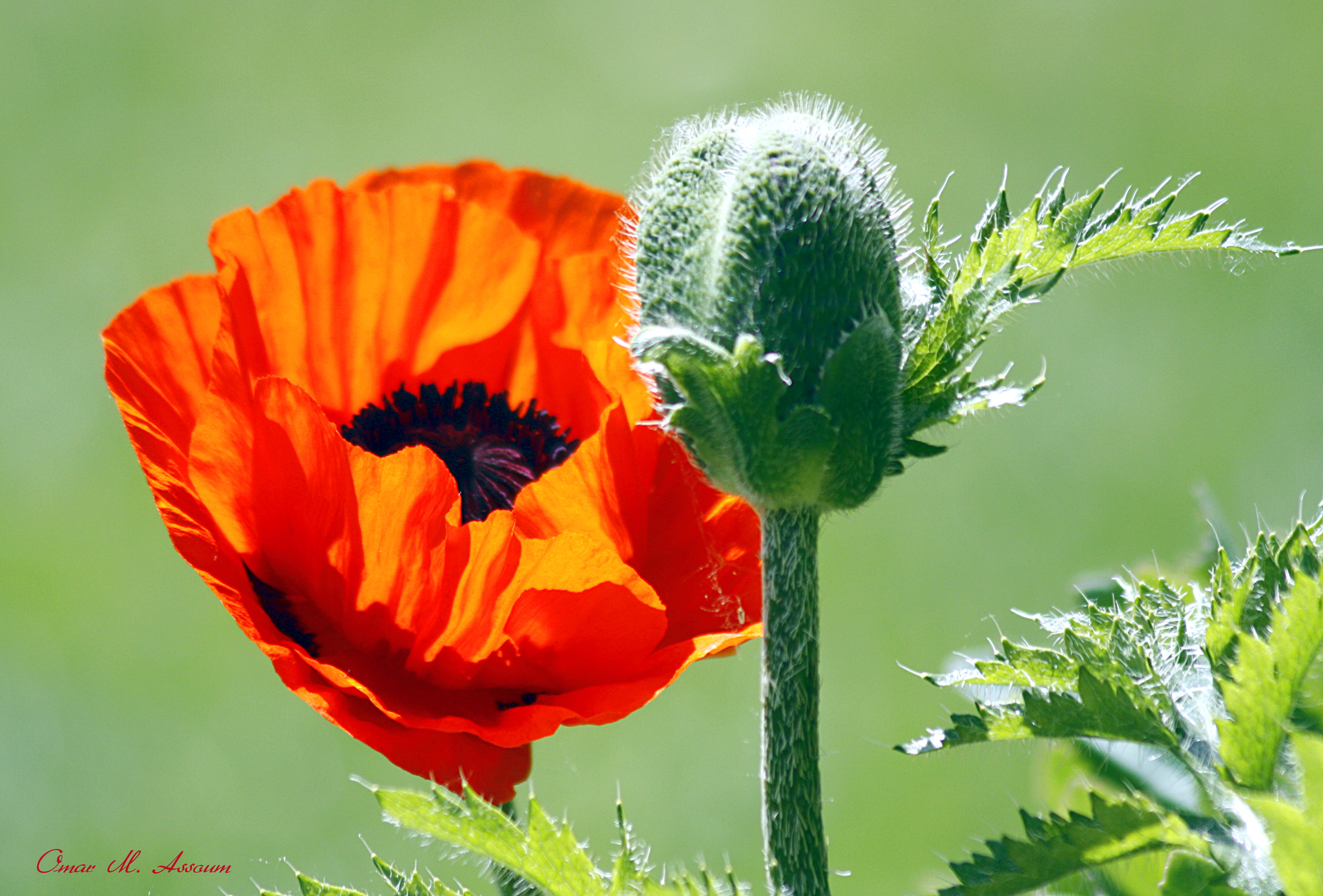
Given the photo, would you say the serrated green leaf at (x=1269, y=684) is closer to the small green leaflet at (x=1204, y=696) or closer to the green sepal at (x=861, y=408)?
the small green leaflet at (x=1204, y=696)

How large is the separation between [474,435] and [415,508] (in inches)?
6.9

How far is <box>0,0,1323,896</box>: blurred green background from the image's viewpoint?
2117 mm

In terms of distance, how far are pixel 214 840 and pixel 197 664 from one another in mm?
445

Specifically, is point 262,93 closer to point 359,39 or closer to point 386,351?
point 359,39

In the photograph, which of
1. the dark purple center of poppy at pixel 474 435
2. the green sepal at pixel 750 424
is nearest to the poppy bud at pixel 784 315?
the green sepal at pixel 750 424

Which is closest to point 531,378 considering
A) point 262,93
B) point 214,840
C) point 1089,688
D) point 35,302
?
point 1089,688

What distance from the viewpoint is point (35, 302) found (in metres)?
3.00

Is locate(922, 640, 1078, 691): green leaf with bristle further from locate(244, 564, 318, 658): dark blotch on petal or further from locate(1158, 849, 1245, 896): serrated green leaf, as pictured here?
locate(244, 564, 318, 658): dark blotch on petal

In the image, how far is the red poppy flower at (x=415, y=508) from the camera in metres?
0.53

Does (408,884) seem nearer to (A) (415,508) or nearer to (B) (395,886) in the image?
(B) (395,886)

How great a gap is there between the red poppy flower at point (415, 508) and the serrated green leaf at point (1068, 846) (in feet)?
0.42

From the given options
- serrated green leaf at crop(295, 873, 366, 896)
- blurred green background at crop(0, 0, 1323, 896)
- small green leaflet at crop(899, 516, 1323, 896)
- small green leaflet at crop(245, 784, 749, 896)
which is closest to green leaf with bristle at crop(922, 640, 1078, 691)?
small green leaflet at crop(899, 516, 1323, 896)

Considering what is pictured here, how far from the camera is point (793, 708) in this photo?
1.56ft

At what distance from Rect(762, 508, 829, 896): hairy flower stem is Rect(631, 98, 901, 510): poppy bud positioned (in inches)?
0.7
